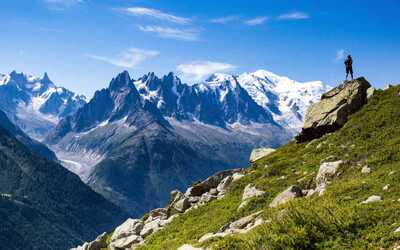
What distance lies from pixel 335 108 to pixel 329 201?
101 feet

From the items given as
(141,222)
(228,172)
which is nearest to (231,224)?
(141,222)

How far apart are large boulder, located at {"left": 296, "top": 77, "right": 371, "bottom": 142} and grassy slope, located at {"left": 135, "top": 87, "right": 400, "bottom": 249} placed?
1748 mm

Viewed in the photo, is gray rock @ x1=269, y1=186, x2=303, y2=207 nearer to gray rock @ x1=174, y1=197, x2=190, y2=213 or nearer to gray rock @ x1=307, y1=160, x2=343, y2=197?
gray rock @ x1=307, y1=160, x2=343, y2=197

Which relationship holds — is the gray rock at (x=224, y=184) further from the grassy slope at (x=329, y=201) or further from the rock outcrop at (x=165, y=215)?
the grassy slope at (x=329, y=201)

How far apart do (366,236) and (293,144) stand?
133 feet

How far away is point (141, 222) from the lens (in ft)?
199

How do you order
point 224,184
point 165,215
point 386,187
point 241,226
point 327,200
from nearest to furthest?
point 327,200 < point 386,187 < point 241,226 < point 165,215 < point 224,184

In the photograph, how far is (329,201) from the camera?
35000 millimetres

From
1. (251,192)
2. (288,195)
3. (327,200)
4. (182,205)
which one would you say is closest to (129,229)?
(182,205)

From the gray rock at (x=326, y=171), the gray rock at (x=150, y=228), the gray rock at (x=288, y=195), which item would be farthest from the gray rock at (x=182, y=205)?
the gray rock at (x=288, y=195)

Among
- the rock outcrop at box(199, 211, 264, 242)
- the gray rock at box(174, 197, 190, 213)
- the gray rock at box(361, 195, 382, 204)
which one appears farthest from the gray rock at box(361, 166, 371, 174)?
the gray rock at box(174, 197, 190, 213)

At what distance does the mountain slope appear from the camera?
2972 centimetres

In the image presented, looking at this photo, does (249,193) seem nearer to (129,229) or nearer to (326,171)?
(326,171)

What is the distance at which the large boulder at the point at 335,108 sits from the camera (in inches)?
2472
